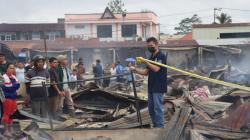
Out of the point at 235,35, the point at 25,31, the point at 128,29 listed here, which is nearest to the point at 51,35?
the point at 25,31

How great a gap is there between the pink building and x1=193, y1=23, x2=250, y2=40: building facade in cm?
1494

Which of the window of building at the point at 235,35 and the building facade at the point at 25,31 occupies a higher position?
the building facade at the point at 25,31

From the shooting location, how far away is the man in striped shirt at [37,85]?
9570 millimetres

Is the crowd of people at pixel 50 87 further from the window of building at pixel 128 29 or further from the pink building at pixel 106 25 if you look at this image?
the window of building at pixel 128 29

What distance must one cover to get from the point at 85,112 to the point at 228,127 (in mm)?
4684

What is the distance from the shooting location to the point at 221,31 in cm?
4497

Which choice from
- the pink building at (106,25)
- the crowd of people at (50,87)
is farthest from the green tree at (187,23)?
the crowd of people at (50,87)

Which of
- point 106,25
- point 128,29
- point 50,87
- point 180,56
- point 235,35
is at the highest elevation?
point 106,25

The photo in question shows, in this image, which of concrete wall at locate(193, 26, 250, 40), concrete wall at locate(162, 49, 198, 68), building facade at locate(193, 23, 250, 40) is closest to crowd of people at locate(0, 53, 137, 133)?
concrete wall at locate(162, 49, 198, 68)

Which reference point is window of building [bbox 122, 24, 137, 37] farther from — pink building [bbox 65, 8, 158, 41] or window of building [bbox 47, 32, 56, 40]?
window of building [bbox 47, 32, 56, 40]

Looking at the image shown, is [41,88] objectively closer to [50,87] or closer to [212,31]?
[50,87]

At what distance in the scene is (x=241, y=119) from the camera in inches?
309

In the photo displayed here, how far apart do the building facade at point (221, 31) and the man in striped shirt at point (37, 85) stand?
1407 inches

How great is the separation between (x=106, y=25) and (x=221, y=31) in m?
19.3
